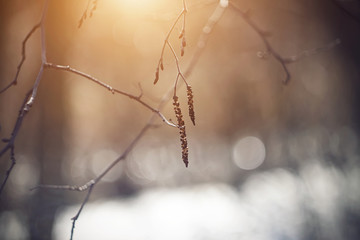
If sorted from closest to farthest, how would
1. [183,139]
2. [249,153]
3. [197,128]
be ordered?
[183,139] < [249,153] < [197,128]

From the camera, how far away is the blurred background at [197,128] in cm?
408

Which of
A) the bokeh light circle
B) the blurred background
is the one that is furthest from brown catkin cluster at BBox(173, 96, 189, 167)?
the bokeh light circle

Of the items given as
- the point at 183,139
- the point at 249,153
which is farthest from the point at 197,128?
the point at 183,139

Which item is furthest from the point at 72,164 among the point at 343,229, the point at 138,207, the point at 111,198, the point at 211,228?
the point at 343,229

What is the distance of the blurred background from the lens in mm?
4078

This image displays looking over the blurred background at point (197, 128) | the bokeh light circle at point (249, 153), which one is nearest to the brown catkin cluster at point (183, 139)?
the blurred background at point (197, 128)

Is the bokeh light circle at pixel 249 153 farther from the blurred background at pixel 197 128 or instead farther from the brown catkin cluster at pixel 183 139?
the brown catkin cluster at pixel 183 139

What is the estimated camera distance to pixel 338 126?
16.8 feet

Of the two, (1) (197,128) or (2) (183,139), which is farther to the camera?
(1) (197,128)

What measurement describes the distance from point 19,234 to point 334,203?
167 inches

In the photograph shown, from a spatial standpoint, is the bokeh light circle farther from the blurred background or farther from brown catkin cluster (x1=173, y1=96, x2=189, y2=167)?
brown catkin cluster (x1=173, y1=96, x2=189, y2=167)

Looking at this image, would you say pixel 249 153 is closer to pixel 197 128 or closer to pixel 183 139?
pixel 197 128

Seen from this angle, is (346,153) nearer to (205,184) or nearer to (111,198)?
(205,184)

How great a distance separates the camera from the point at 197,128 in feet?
37.4
